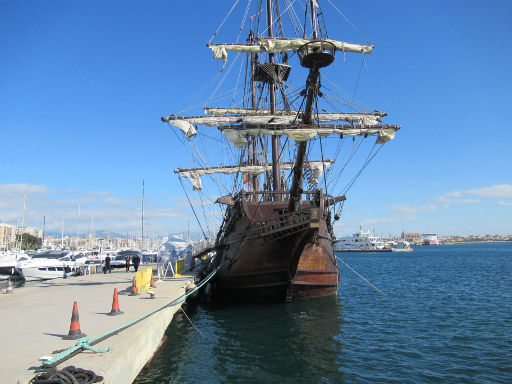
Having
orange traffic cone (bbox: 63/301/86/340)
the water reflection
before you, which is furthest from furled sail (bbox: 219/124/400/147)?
orange traffic cone (bbox: 63/301/86/340)

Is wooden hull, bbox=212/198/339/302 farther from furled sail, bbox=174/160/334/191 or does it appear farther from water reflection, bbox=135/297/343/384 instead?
furled sail, bbox=174/160/334/191

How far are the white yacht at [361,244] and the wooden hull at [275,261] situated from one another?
338 ft

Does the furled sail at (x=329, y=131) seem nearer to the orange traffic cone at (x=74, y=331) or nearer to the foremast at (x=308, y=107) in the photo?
the foremast at (x=308, y=107)

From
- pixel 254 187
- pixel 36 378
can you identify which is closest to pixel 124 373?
pixel 36 378

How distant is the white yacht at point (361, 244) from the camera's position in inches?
4663

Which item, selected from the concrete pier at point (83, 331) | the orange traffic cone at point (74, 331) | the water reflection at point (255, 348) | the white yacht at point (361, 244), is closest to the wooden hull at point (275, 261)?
the water reflection at point (255, 348)

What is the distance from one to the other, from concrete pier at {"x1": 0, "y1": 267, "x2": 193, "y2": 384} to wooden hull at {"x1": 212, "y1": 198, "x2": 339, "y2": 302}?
4.65 metres

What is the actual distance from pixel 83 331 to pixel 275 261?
987 cm

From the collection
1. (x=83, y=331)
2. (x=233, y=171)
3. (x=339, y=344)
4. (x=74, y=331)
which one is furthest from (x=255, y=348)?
(x=233, y=171)

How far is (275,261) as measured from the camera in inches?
624

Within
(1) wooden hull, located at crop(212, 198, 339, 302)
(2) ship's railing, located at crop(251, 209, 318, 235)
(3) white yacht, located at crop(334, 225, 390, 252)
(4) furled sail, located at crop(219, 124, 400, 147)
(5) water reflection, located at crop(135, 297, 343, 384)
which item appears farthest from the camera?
(3) white yacht, located at crop(334, 225, 390, 252)

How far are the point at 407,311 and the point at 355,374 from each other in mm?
8534

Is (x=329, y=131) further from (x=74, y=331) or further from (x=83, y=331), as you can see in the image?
(x=74, y=331)

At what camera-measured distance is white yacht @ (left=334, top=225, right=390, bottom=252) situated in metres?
118
